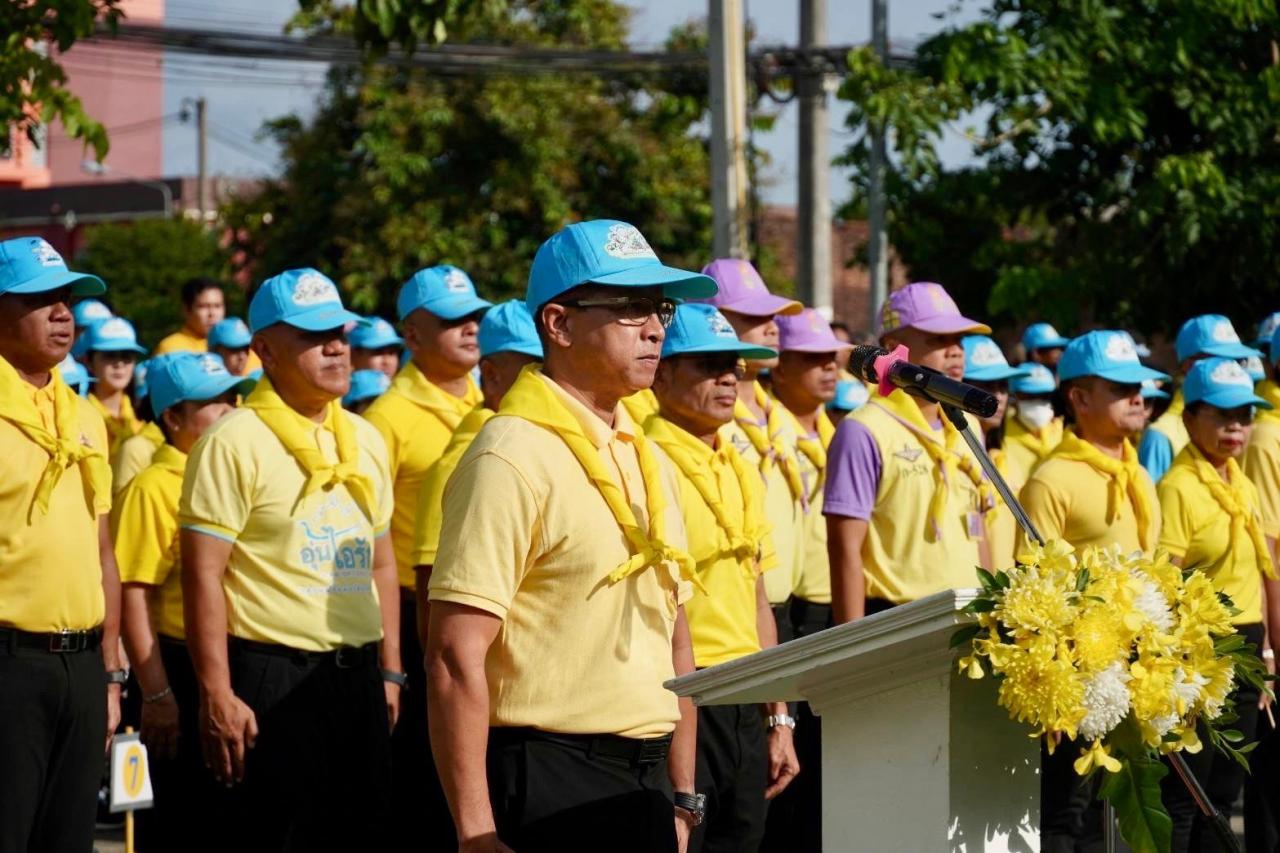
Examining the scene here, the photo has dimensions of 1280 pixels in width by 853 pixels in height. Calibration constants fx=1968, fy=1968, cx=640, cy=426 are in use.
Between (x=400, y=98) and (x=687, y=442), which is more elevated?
(x=400, y=98)

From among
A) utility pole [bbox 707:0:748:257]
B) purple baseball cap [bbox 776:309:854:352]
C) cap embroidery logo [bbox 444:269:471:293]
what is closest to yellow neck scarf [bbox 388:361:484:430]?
cap embroidery logo [bbox 444:269:471:293]

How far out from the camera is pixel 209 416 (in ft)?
26.3

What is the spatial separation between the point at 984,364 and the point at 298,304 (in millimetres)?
4072

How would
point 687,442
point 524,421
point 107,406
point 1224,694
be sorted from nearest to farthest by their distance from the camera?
point 1224,694 → point 524,421 → point 687,442 → point 107,406

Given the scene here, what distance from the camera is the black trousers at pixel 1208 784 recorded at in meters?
7.81

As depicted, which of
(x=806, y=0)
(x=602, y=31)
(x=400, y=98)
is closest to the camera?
(x=806, y=0)

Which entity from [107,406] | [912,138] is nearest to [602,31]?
[912,138]

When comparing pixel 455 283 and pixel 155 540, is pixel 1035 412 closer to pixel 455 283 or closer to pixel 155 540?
pixel 455 283

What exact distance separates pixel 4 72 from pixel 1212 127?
29.9 feet

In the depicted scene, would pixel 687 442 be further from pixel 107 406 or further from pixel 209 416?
pixel 107 406

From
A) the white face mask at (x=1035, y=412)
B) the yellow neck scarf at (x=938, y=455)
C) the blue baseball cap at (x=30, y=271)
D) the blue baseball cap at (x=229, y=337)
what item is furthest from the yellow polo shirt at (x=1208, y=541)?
the blue baseball cap at (x=229, y=337)

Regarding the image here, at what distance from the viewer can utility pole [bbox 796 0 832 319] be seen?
18.8 m

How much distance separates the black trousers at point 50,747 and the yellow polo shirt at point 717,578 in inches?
73.6

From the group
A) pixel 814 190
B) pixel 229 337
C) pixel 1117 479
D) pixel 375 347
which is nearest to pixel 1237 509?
pixel 1117 479
